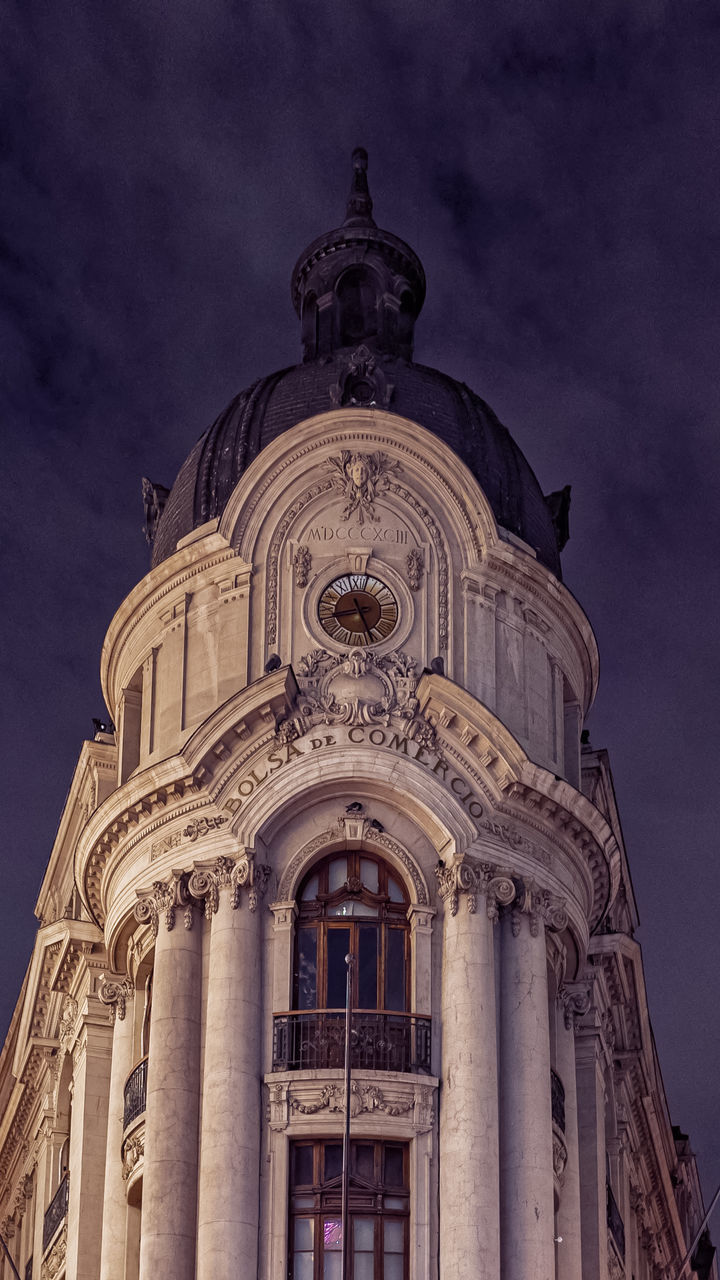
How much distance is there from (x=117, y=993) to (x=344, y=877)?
4974 millimetres

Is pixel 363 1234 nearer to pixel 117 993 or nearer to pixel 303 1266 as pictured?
pixel 303 1266

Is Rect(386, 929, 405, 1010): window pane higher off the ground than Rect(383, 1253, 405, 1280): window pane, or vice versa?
Rect(386, 929, 405, 1010): window pane

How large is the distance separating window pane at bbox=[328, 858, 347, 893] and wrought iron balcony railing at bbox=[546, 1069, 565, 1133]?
4975mm

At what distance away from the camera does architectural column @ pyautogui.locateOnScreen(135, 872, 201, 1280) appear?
3884 centimetres

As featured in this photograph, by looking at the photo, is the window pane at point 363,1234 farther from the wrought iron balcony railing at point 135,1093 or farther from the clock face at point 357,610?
the clock face at point 357,610

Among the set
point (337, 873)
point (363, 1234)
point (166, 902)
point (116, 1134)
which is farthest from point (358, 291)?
point (363, 1234)

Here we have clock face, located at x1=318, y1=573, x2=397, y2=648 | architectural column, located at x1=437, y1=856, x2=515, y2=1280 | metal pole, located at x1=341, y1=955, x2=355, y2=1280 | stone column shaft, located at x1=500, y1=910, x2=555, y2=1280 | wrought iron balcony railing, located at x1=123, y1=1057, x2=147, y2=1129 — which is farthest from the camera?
clock face, located at x1=318, y1=573, x2=397, y2=648

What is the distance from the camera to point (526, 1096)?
132 feet

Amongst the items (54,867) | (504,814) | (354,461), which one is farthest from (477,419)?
(54,867)

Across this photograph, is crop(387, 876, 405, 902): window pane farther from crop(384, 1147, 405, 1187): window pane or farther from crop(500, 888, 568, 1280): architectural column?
crop(384, 1147, 405, 1187): window pane

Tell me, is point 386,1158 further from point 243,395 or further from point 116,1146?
point 243,395

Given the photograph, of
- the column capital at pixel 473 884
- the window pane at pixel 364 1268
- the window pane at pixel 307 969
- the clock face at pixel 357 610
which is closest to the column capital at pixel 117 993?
the window pane at pixel 307 969

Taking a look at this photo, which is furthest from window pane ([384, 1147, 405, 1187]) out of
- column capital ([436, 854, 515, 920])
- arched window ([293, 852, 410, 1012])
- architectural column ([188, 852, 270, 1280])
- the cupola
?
the cupola

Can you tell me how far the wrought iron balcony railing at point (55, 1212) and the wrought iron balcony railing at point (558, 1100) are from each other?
9991mm
